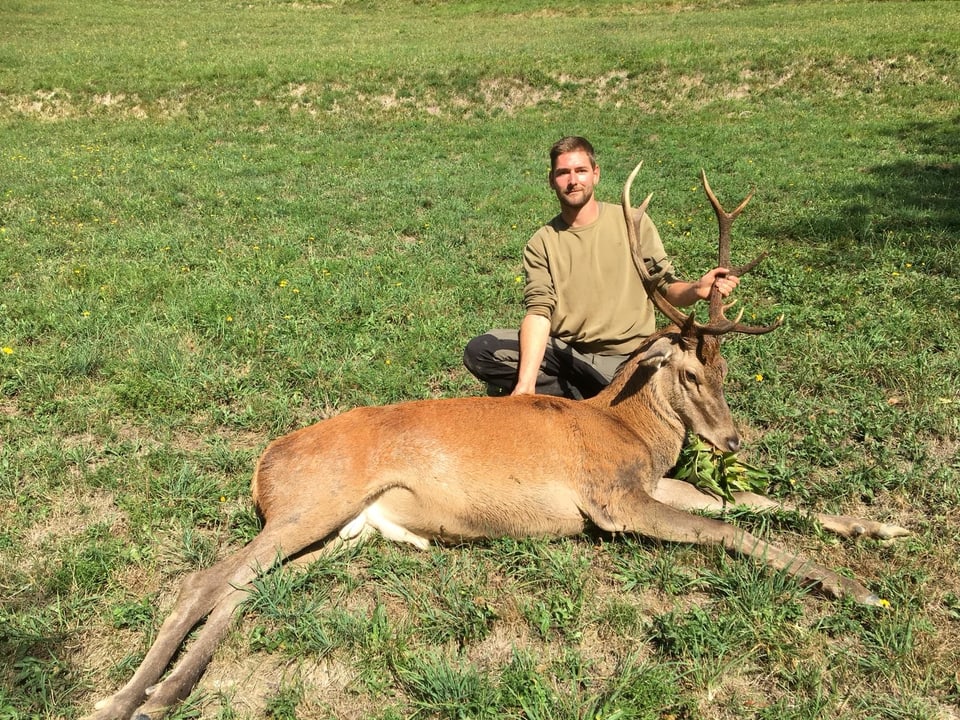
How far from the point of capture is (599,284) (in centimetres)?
496

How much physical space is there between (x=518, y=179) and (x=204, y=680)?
35.3 ft

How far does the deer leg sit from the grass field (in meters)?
0.10

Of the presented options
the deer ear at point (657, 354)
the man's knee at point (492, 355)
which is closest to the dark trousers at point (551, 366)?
the man's knee at point (492, 355)

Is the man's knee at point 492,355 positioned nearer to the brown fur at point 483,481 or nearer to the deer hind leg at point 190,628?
the brown fur at point 483,481

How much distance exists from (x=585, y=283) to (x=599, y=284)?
10 centimetres

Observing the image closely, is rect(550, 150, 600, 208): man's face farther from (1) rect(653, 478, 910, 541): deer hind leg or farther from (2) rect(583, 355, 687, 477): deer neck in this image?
(1) rect(653, 478, 910, 541): deer hind leg

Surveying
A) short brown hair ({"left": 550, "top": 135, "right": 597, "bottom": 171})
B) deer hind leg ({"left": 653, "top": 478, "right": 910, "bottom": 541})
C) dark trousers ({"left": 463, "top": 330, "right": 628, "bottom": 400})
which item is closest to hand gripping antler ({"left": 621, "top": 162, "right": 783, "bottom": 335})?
short brown hair ({"left": 550, "top": 135, "right": 597, "bottom": 171})

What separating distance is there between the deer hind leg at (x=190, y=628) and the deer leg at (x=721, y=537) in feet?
5.98

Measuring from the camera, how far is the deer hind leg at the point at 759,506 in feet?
12.6

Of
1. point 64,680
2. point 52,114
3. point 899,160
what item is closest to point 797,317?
point 64,680

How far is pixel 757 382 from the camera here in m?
5.59

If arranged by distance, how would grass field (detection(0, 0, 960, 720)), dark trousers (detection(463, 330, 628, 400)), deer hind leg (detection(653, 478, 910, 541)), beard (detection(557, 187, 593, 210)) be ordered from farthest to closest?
dark trousers (detection(463, 330, 628, 400))
beard (detection(557, 187, 593, 210))
deer hind leg (detection(653, 478, 910, 541))
grass field (detection(0, 0, 960, 720))

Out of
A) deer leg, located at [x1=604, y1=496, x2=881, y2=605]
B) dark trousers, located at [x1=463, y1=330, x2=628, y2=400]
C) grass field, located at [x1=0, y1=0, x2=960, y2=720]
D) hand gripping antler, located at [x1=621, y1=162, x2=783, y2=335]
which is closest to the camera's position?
grass field, located at [x1=0, y1=0, x2=960, y2=720]

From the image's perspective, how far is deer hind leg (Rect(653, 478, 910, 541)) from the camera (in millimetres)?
3836
